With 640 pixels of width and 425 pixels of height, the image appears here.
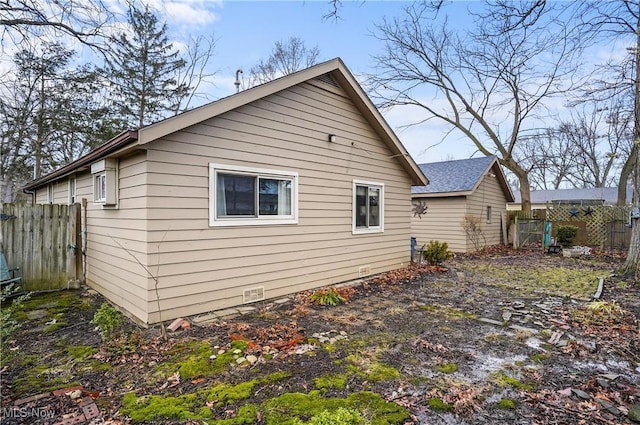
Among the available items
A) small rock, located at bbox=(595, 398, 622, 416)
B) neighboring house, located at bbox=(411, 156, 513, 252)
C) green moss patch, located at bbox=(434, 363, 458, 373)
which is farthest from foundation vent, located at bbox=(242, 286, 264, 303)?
neighboring house, located at bbox=(411, 156, 513, 252)

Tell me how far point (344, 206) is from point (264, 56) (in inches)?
673

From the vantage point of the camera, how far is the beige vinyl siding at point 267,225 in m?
4.61

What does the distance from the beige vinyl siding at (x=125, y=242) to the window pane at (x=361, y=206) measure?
15.3 feet

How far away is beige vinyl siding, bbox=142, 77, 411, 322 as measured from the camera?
4.61m

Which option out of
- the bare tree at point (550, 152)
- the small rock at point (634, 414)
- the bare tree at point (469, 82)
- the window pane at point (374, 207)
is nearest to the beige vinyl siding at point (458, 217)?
the bare tree at point (469, 82)

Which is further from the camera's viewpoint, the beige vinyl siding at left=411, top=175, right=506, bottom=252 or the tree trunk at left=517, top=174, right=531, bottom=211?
the tree trunk at left=517, top=174, right=531, bottom=211

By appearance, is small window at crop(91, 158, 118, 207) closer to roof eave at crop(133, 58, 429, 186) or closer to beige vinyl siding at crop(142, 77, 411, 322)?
beige vinyl siding at crop(142, 77, 411, 322)

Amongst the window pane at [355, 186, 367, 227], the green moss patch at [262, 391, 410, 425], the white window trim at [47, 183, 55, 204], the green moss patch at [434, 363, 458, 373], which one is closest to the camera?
the green moss patch at [262, 391, 410, 425]

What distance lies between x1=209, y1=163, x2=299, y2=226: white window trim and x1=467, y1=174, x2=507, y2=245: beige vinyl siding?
9.92 metres

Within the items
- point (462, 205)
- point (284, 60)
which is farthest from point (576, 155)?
point (284, 60)

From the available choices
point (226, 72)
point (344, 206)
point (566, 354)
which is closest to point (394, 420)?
point (566, 354)

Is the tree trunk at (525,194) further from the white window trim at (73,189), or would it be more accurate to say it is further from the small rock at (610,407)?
the white window trim at (73,189)

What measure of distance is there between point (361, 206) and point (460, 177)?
A: 8.43 m

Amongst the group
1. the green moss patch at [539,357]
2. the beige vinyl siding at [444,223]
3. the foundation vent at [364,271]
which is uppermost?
the beige vinyl siding at [444,223]
